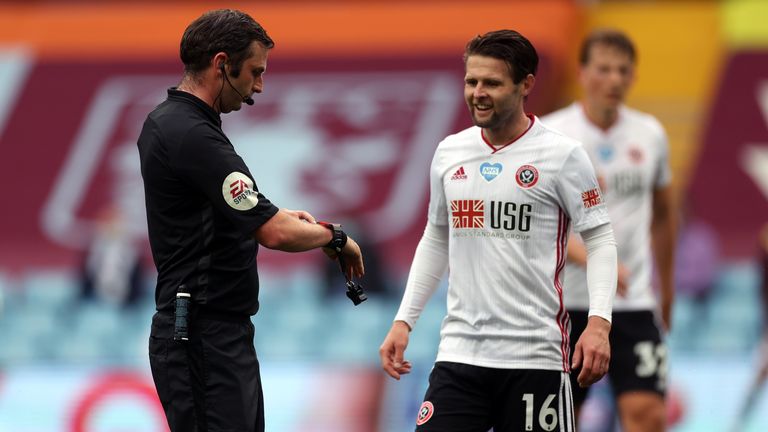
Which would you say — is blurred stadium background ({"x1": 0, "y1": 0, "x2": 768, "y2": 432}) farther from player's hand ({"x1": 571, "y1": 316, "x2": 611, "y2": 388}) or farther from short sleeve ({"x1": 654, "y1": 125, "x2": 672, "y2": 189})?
player's hand ({"x1": 571, "y1": 316, "x2": 611, "y2": 388})

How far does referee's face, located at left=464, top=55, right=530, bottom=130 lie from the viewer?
442 centimetres

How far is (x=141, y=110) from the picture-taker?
15.6m

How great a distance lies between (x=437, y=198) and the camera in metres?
4.65

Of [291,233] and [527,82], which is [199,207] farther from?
[527,82]

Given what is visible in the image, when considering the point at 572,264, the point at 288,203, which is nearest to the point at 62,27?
the point at 288,203

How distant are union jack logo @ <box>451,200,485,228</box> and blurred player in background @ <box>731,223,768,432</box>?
638 centimetres

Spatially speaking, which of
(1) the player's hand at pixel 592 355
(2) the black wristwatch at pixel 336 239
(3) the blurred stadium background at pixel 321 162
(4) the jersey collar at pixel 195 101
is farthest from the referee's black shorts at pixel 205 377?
(3) the blurred stadium background at pixel 321 162

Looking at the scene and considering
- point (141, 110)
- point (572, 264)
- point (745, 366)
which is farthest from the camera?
point (141, 110)

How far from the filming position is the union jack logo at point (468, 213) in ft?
14.7

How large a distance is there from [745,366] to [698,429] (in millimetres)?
1348

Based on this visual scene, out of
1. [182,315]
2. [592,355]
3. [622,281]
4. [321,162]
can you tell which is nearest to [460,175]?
[592,355]

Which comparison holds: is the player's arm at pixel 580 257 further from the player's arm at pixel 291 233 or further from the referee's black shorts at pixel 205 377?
the referee's black shorts at pixel 205 377

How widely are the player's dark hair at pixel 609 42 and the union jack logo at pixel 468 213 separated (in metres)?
1.89

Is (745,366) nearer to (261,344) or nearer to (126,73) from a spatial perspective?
(261,344)
